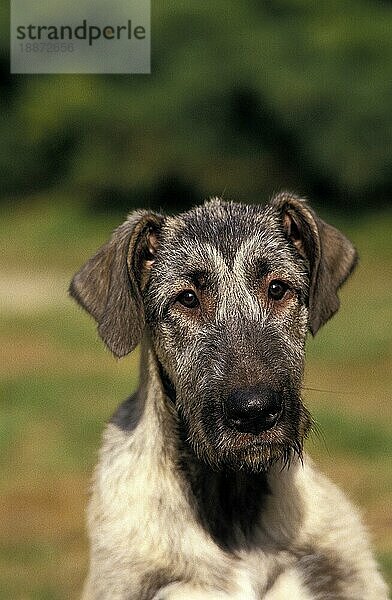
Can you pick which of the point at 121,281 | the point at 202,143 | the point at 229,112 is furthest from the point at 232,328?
the point at 202,143

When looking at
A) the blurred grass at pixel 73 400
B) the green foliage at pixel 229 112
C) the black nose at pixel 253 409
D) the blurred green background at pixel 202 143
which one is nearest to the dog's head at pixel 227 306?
the black nose at pixel 253 409

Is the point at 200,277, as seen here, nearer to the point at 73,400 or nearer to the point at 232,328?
the point at 232,328

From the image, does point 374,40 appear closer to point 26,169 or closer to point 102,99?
point 102,99

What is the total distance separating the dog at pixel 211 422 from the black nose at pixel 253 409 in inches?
4.5

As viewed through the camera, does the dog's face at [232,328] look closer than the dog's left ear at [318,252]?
Yes

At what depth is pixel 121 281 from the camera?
5.71 meters

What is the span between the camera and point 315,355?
53.6ft

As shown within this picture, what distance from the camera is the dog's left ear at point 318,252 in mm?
5824

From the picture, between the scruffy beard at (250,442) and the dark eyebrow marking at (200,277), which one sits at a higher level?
the dark eyebrow marking at (200,277)

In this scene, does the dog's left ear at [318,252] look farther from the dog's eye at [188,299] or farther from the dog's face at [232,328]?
the dog's eye at [188,299]

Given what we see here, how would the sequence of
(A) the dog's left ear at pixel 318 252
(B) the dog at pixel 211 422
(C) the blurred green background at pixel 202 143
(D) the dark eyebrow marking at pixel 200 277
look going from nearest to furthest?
1. (B) the dog at pixel 211 422
2. (D) the dark eyebrow marking at pixel 200 277
3. (A) the dog's left ear at pixel 318 252
4. (C) the blurred green background at pixel 202 143

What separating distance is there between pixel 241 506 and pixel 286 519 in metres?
0.22

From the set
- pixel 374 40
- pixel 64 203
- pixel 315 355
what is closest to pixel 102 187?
pixel 64 203

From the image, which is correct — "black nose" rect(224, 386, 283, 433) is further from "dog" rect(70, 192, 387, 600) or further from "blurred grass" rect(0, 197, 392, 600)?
"blurred grass" rect(0, 197, 392, 600)
